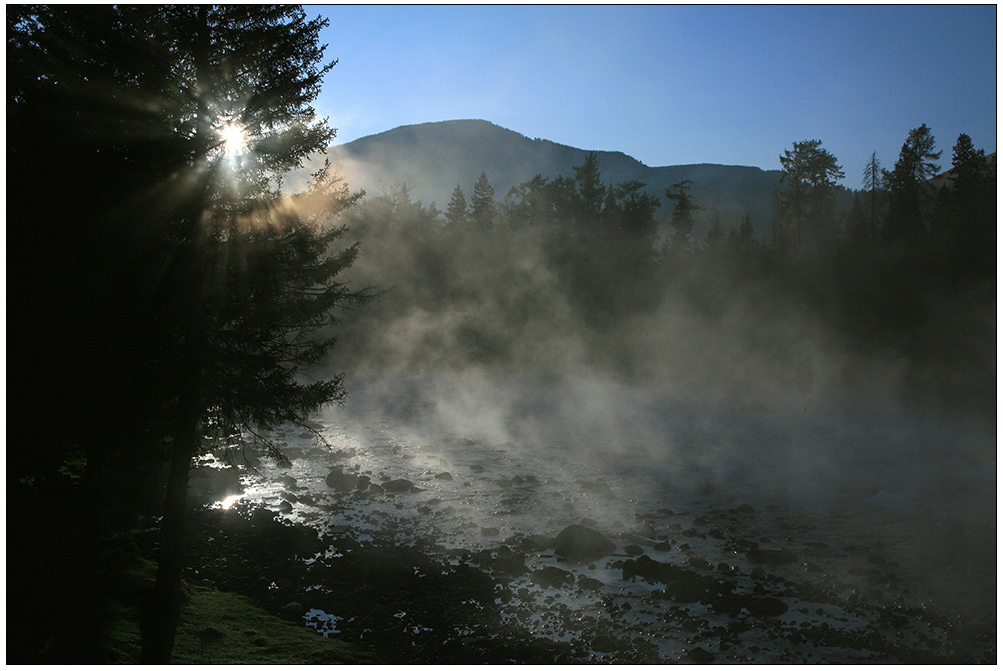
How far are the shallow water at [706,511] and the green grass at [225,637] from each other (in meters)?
1.09

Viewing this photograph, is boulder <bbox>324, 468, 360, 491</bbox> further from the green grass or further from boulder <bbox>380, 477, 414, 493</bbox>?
the green grass

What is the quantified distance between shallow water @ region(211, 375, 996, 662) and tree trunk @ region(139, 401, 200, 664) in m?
2.70

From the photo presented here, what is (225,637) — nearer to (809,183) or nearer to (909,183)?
(909,183)

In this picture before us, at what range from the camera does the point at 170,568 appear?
27.5 feet

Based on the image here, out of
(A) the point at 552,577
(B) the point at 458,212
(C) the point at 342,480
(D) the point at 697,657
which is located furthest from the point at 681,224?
(D) the point at 697,657

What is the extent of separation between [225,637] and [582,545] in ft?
24.2

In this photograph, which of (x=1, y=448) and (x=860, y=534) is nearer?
(x=1, y=448)

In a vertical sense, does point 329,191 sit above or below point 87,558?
above

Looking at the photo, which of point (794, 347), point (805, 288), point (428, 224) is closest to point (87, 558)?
point (794, 347)

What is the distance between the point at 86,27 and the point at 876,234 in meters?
58.9

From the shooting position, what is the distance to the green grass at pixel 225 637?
8.05 meters

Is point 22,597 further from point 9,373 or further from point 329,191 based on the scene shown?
point 329,191

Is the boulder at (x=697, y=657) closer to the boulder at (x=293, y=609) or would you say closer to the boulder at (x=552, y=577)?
the boulder at (x=552, y=577)

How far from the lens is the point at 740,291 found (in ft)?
169
